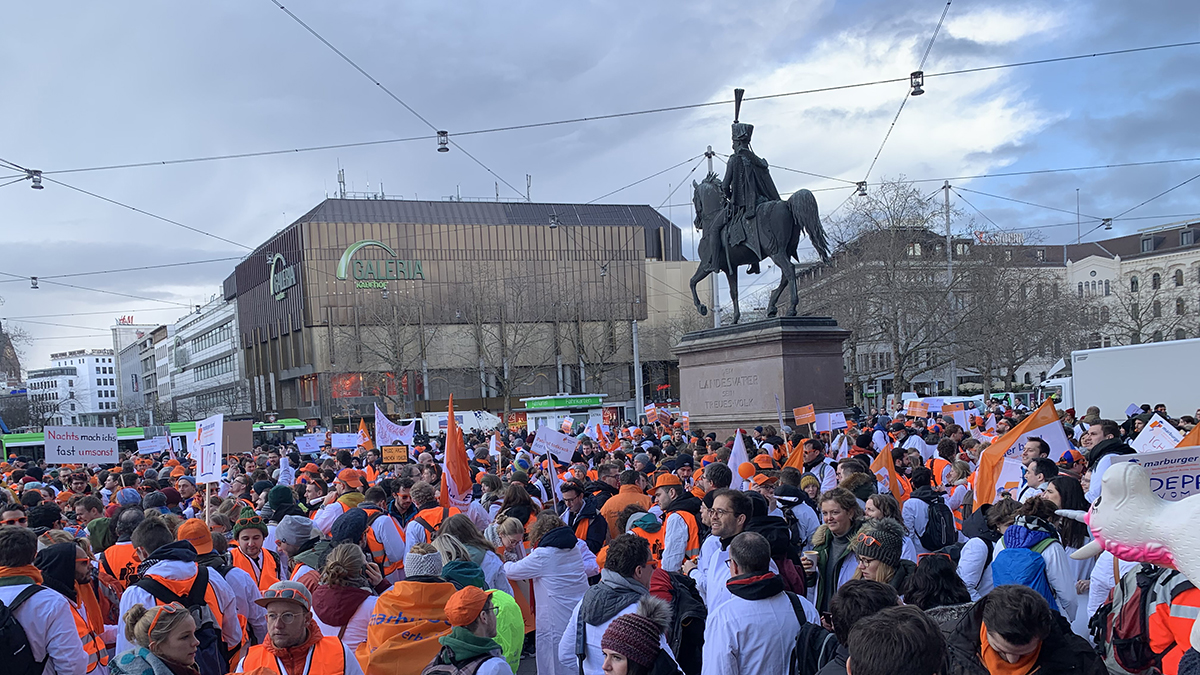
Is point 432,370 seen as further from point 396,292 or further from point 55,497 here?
point 55,497

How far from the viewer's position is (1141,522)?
219cm

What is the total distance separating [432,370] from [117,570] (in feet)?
223

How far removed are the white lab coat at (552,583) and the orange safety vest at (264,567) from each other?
1692mm

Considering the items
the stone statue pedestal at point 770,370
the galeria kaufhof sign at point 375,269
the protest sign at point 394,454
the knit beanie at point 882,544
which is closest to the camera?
the knit beanie at point 882,544

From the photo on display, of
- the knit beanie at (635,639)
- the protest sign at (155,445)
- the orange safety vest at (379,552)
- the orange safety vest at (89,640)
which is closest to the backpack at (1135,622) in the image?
the knit beanie at (635,639)

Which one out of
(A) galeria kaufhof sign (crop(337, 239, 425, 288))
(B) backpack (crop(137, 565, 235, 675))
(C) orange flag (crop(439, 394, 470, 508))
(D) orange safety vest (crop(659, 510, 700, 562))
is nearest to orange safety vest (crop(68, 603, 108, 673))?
(B) backpack (crop(137, 565, 235, 675))

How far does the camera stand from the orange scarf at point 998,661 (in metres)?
3.19

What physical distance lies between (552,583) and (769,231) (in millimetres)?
14379

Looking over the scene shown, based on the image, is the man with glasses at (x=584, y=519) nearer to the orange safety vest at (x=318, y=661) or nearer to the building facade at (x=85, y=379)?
the orange safety vest at (x=318, y=661)

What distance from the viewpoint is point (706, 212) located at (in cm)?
2027

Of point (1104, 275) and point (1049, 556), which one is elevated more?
point (1104, 275)

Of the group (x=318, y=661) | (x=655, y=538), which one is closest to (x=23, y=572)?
(x=318, y=661)

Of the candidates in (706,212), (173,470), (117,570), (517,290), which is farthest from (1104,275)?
(117,570)

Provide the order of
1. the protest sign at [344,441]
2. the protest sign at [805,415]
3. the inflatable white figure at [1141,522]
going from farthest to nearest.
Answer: the protest sign at [344,441] < the protest sign at [805,415] < the inflatable white figure at [1141,522]
